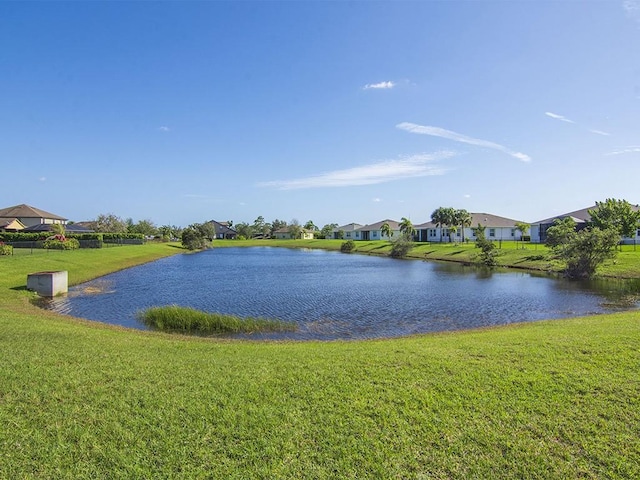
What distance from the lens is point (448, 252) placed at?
194 ft

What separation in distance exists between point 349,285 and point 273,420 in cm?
2453

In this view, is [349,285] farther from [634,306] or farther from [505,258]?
[505,258]

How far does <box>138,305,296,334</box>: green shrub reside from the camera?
641 inches

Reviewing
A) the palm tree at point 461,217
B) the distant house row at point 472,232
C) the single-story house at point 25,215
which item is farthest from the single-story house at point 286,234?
the single-story house at point 25,215

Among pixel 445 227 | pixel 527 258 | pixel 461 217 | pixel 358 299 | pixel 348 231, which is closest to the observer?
pixel 358 299

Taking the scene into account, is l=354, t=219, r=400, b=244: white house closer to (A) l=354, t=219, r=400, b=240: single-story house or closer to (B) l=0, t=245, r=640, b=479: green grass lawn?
(A) l=354, t=219, r=400, b=240: single-story house

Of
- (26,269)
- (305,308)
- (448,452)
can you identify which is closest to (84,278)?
(26,269)

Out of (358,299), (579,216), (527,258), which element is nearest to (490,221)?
(579,216)

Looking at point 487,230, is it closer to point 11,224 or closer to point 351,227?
point 351,227

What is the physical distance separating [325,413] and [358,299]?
709 inches

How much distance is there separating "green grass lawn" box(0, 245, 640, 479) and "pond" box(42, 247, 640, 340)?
7.19 metres

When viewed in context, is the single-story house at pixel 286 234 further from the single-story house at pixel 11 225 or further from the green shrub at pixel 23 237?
the green shrub at pixel 23 237

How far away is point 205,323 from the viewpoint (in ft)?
54.3

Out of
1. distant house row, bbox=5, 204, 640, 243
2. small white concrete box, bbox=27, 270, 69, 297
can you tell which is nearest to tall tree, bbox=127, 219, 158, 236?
distant house row, bbox=5, 204, 640, 243
